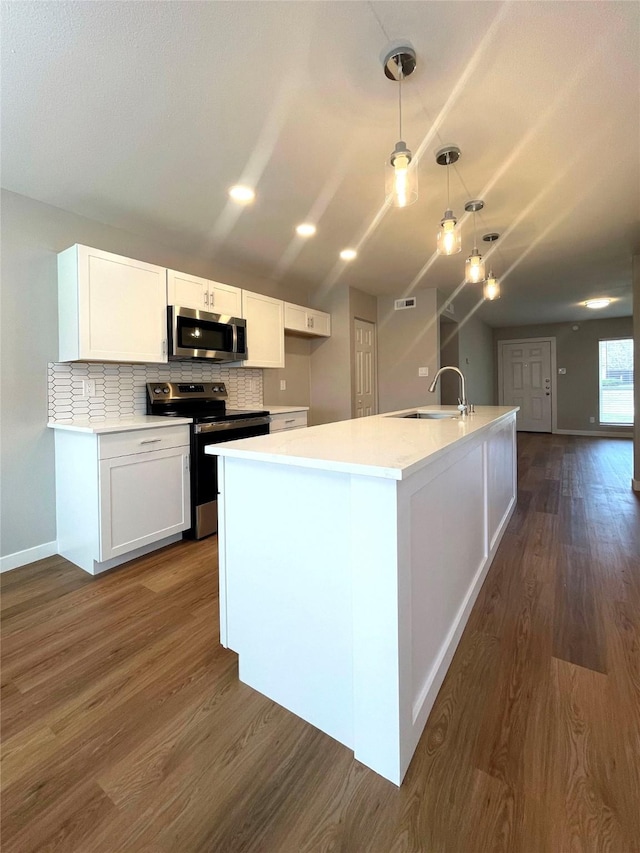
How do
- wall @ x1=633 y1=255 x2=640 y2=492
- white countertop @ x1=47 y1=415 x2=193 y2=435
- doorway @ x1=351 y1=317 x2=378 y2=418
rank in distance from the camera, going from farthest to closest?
1. doorway @ x1=351 y1=317 x2=378 y2=418
2. wall @ x1=633 y1=255 x2=640 y2=492
3. white countertop @ x1=47 y1=415 x2=193 y2=435

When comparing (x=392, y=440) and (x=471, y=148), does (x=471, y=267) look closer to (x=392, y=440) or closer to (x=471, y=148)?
(x=471, y=148)

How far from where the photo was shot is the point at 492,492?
2.42 m

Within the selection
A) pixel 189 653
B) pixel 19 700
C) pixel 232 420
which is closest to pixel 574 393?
pixel 232 420

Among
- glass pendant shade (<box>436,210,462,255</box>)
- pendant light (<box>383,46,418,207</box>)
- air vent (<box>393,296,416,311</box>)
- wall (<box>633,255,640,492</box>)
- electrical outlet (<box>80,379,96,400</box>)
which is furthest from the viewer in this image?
air vent (<box>393,296,416,311</box>)

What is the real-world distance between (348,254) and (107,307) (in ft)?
7.17

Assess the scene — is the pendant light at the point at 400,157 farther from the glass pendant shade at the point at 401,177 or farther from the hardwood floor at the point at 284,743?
the hardwood floor at the point at 284,743

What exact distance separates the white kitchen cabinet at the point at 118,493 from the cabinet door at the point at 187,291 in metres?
1.03

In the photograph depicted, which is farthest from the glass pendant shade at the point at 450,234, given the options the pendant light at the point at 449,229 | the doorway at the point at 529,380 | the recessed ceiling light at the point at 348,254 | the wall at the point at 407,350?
the doorway at the point at 529,380

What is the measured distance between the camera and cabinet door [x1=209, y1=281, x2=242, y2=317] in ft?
10.9

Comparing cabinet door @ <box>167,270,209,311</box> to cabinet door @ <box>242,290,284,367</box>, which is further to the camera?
cabinet door @ <box>242,290,284,367</box>

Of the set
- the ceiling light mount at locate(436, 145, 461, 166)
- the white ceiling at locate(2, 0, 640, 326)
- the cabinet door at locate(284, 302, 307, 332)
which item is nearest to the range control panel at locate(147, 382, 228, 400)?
the cabinet door at locate(284, 302, 307, 332)

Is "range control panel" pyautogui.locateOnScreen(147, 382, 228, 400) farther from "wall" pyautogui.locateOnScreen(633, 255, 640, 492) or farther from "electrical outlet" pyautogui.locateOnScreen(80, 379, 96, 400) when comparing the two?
"wall" pyautogui.locateOnScreen(633, 255, 640, 492)

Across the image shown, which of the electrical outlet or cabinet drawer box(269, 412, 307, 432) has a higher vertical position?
the electrical outlet

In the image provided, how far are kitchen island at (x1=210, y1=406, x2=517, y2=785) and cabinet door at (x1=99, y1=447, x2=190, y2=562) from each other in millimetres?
1232
